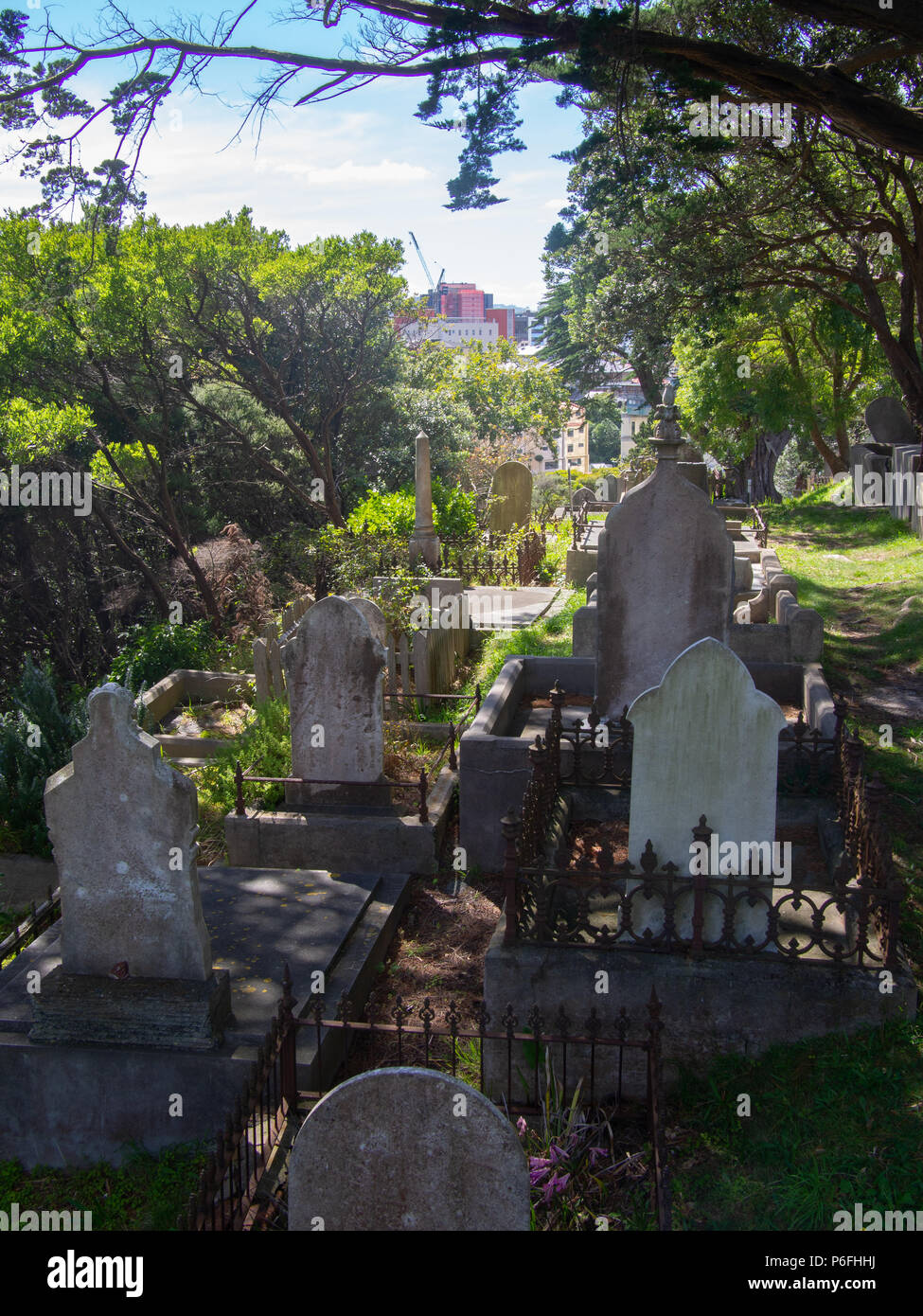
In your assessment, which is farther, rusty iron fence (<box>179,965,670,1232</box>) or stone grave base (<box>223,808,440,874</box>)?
stone grave base (<box>223,808,440,874</box>)

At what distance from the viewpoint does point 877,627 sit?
13516 millimetres

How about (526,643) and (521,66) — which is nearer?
(521,66)

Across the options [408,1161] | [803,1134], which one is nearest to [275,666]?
[803,1134]

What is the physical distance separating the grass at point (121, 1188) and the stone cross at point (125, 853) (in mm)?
927

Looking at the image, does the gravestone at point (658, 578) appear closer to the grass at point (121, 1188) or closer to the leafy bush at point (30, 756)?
the grass at point (121, 1188)

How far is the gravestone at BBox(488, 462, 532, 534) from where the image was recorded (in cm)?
2227

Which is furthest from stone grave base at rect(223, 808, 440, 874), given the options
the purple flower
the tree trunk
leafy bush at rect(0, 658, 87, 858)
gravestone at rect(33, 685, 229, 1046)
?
the tree trunk

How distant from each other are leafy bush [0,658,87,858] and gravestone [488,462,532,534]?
529 inches

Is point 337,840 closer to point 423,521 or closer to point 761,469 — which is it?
point 423,521

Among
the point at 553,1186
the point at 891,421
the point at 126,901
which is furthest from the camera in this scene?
the point at 891,421

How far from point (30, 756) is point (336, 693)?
11.3 ft

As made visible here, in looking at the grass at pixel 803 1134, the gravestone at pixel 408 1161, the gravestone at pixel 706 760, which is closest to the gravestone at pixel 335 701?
the gravestone at pixel 706 760

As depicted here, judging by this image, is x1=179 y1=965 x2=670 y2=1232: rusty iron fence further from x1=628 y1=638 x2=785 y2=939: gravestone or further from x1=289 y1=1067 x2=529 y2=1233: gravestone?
x1=628 y1=638 x2=785 y2=939: gravestone
